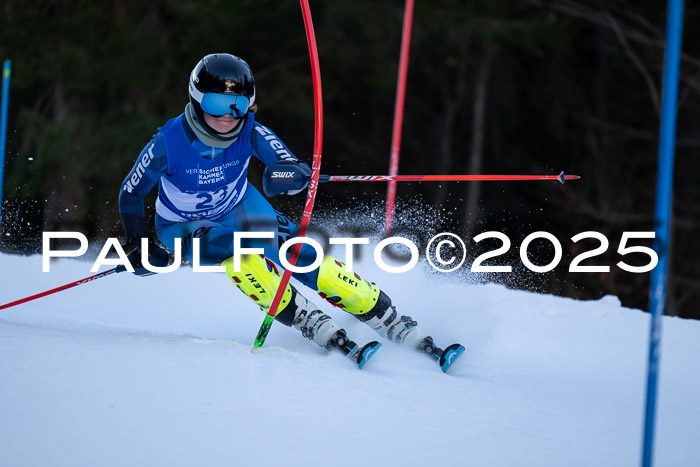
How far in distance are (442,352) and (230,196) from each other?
Result: 1.13 m

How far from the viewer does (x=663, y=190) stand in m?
1.85

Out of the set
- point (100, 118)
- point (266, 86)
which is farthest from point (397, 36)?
point (100, 118)

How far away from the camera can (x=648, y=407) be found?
190 cm

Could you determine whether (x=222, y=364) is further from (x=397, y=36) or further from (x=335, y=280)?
(x=397, y=36)

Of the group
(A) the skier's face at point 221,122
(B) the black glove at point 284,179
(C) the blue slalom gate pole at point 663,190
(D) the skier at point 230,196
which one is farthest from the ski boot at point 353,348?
(C) the blue slalom gate pole at point 663,190

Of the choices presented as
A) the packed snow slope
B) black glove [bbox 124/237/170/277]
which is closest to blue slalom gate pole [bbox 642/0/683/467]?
the packed snow slope

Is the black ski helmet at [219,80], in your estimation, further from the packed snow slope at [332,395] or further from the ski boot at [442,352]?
the ski boot at [442,352]

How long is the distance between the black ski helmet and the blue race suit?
132mm

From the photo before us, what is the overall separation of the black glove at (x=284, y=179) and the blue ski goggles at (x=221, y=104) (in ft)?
0.88

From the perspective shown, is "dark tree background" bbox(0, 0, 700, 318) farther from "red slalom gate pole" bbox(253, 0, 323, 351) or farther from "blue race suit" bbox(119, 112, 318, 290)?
"red slalom gate pole" bbox(253, 0, 323, 351)

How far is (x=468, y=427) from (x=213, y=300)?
238 centimetres

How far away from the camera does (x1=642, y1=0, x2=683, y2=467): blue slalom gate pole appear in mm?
1849

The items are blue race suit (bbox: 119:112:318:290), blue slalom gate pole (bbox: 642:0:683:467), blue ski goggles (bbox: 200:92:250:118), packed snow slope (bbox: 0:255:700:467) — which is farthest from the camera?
blue race suit (bbox: 119:112:318:290)

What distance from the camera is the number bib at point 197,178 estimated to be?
3197mm
